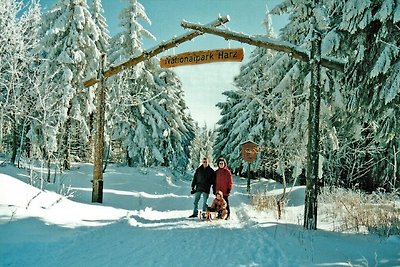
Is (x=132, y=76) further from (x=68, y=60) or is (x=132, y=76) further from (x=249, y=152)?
(x=249, y=152)

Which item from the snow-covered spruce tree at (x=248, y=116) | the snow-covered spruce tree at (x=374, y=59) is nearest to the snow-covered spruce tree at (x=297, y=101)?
the snow-covered spruce tree at (x=374, y=59)

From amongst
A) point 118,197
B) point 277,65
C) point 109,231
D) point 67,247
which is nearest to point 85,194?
point 118,197

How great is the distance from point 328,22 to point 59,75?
60.2ft

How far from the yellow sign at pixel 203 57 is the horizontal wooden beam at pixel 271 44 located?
39cm

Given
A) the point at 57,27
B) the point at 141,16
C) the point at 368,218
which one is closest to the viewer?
the point at 368,218

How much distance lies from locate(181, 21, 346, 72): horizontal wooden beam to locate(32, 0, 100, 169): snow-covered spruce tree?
13779 mm

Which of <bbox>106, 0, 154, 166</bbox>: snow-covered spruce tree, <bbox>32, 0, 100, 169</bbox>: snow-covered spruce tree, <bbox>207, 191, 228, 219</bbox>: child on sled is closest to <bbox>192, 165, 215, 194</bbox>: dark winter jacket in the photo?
<bbox>207, 191, 228, 219</bbox>: child on sled

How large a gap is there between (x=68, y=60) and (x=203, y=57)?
48.3 feet

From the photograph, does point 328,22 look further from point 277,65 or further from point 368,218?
point 277,65

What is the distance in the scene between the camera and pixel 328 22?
9.46 m

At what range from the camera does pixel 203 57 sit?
35.4 ft

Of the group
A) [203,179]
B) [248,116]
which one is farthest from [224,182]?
[248,116]

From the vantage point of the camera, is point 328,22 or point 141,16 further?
point 141,16

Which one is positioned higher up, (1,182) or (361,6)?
(361,6)
